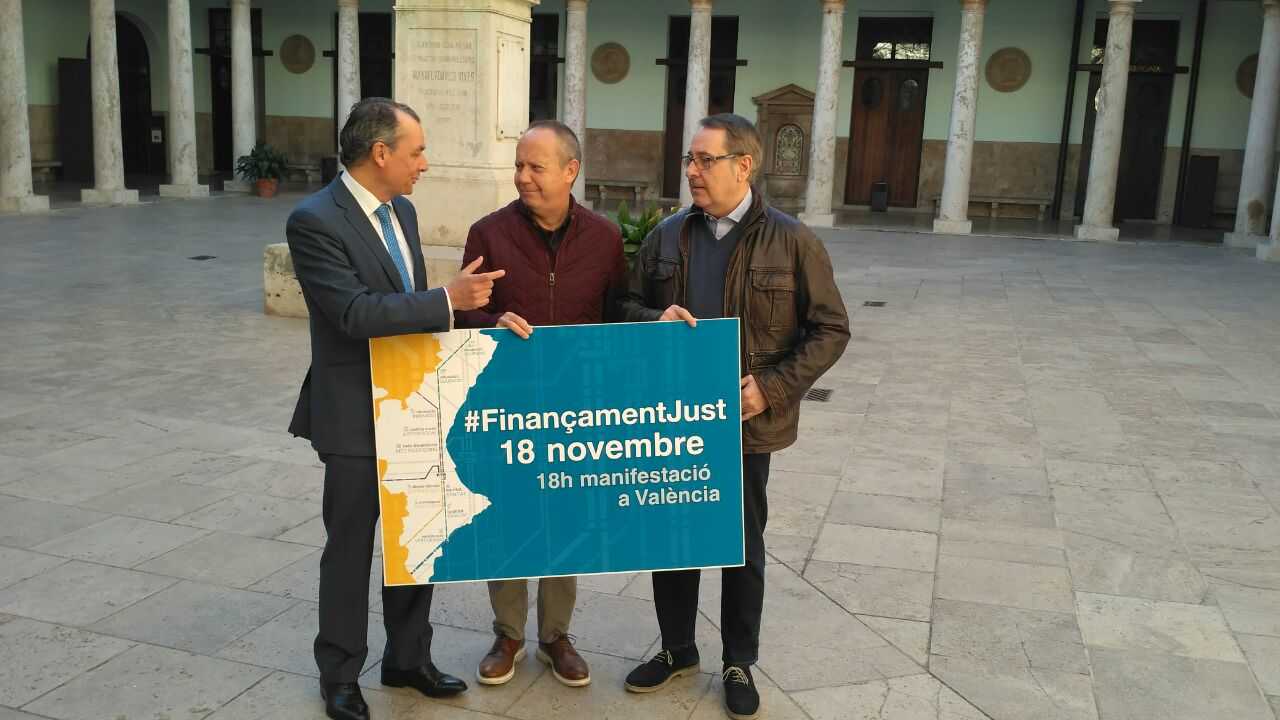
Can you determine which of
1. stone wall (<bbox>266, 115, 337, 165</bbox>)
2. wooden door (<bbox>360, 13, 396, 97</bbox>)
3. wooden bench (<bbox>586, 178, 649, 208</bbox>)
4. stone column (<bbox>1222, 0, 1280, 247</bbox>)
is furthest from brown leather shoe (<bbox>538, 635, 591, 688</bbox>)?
stone wall (<bbox>266, 115, 337, 165</bbox>)

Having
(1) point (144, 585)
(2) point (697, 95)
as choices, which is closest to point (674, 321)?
(1) point (144, 585)

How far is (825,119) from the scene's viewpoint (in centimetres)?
2056

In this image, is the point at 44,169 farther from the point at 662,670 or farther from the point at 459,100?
the point at 662,670

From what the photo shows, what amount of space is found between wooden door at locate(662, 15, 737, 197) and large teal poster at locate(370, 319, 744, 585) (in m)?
21.5

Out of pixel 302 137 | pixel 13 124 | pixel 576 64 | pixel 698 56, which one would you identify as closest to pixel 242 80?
pixel 302 137

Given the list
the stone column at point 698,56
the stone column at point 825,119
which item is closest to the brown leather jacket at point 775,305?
the stone column at point 825,119

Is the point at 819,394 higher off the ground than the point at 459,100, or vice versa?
the point at 459,100

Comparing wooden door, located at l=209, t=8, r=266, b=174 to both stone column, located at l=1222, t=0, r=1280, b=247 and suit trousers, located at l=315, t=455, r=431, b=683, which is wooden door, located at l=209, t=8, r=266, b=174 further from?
suit trousers, located at l=315, t=455, r=431, b=683

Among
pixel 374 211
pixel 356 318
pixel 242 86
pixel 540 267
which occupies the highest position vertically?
pixel 242 86

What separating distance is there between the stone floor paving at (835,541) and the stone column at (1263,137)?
1053 centimetres

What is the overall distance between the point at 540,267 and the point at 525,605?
109cm

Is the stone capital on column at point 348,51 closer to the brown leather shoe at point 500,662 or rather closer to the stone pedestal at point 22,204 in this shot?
the stone pedestal at point 22,204

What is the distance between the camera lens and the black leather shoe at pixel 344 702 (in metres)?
3.29

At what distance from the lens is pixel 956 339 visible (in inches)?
386
